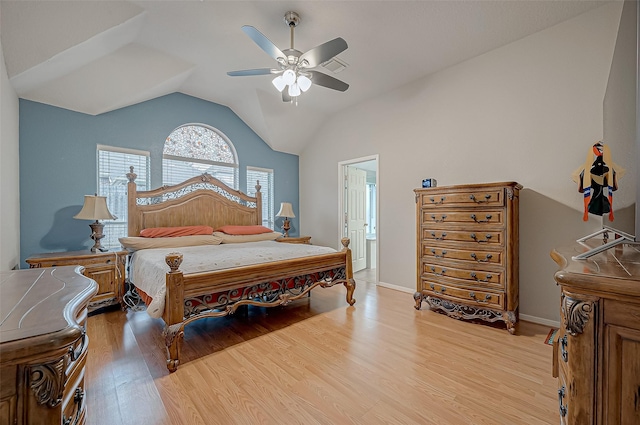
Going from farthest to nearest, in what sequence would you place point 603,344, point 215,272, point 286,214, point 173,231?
point 286,214, point 173,231, point 215,272, point 603,344

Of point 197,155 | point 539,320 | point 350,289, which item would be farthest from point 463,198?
point 197,155

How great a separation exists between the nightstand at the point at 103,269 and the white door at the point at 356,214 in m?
3.61

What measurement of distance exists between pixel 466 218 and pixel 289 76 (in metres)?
2.32

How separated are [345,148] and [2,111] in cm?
421

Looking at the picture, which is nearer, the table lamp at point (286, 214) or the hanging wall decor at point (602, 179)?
the hanging wall decor at point (602, 179)

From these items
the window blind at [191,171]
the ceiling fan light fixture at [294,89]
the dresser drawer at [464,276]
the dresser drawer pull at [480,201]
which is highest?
the ceiling fan light fixture at [294,89]

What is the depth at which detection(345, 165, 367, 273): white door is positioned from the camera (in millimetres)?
5160

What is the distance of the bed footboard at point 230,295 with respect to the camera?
A: 6.63ft

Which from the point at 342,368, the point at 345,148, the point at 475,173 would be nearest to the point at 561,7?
the point at 475,173

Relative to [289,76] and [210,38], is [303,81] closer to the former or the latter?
[289,76]

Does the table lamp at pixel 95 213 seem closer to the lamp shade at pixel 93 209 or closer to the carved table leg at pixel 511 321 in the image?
the lamp shade at pixel 93 209

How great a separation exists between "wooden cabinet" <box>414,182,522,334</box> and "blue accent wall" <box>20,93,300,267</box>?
13.3ft

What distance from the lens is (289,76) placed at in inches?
91.6

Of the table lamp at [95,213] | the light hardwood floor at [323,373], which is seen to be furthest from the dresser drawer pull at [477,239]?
the table lamp at [95,213]
